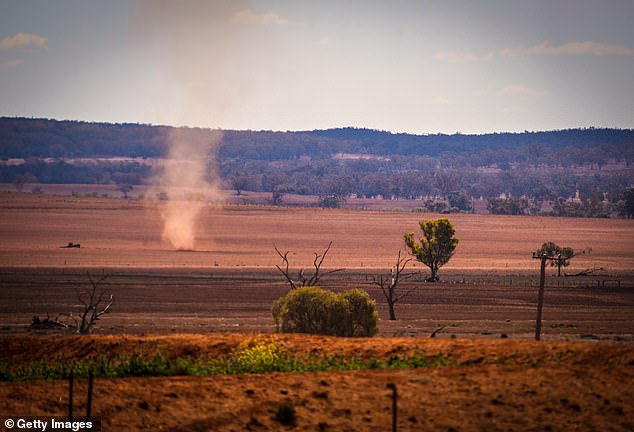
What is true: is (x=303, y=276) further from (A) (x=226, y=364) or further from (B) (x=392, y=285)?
(A) (x=226, y=364)

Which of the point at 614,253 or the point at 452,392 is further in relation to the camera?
the point at 614,253

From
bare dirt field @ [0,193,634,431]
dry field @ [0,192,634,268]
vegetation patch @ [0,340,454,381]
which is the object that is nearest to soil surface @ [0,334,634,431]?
bare dirt field @ [0,193,634,431]

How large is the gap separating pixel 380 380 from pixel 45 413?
675 cm

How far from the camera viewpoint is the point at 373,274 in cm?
8012

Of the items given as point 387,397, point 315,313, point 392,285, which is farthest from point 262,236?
point 387,397

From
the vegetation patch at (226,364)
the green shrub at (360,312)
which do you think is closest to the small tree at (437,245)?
the green shrub at (360,312)

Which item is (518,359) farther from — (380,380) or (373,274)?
(373,274)

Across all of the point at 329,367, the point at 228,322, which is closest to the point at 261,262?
the point at 228,322

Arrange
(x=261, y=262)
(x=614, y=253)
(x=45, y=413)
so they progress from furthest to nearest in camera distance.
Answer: (x=614, y=253) < (x=261, y=262) < (x=45, y=413)

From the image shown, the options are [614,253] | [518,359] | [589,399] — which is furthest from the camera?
[614,253]

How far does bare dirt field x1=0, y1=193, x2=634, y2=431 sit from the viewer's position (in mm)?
18594

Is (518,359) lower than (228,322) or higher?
higher

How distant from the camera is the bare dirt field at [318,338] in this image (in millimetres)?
18594

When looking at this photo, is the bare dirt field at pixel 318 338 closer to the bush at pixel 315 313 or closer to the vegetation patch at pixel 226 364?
the vegetation patch at pixel 226 364
